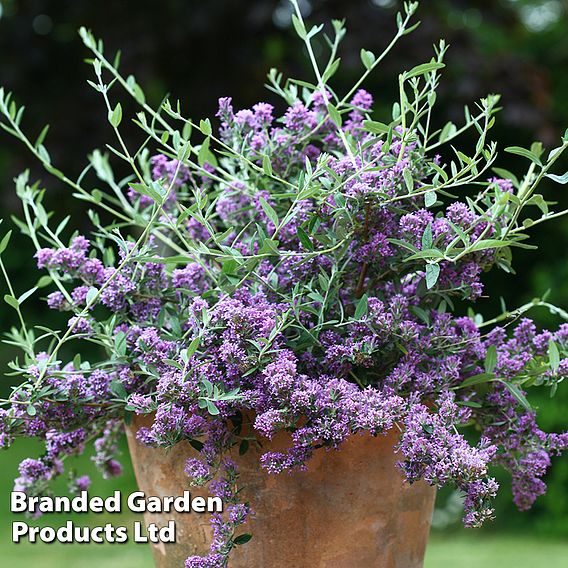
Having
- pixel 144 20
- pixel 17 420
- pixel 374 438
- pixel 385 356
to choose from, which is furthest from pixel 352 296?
pixel 144 20

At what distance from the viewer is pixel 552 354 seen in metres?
1.09

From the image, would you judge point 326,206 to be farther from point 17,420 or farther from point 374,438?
point 17,420

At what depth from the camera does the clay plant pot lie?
110cm

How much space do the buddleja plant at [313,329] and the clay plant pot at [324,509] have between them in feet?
0.11

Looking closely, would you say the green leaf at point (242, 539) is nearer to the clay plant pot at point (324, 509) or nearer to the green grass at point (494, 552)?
the clay plant pot at point (324, 509)

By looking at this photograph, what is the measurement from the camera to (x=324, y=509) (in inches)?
43.4

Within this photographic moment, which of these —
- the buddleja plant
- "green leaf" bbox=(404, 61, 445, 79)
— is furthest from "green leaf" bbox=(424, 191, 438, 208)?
"green leaf" bbox=(404, 61, 445, 79)

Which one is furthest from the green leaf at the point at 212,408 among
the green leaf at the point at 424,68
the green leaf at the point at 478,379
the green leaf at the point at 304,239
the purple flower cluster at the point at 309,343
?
the green leaf at the point at 424,68

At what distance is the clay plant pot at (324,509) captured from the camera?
110 cm

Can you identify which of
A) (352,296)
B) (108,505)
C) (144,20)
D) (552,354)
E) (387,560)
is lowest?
(387,560)

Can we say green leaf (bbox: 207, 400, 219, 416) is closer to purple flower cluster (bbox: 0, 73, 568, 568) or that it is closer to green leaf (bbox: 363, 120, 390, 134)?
purple flower cluster (bbox: 0, 73, 568, 568)

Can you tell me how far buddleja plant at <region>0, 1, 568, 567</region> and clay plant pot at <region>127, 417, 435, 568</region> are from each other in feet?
0.11

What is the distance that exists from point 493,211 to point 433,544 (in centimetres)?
398

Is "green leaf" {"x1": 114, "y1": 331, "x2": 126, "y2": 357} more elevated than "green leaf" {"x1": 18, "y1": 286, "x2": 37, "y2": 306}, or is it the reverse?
"green leaf" {"x1": 18, "y1": 286, "x2": 37, "y2": 306}
